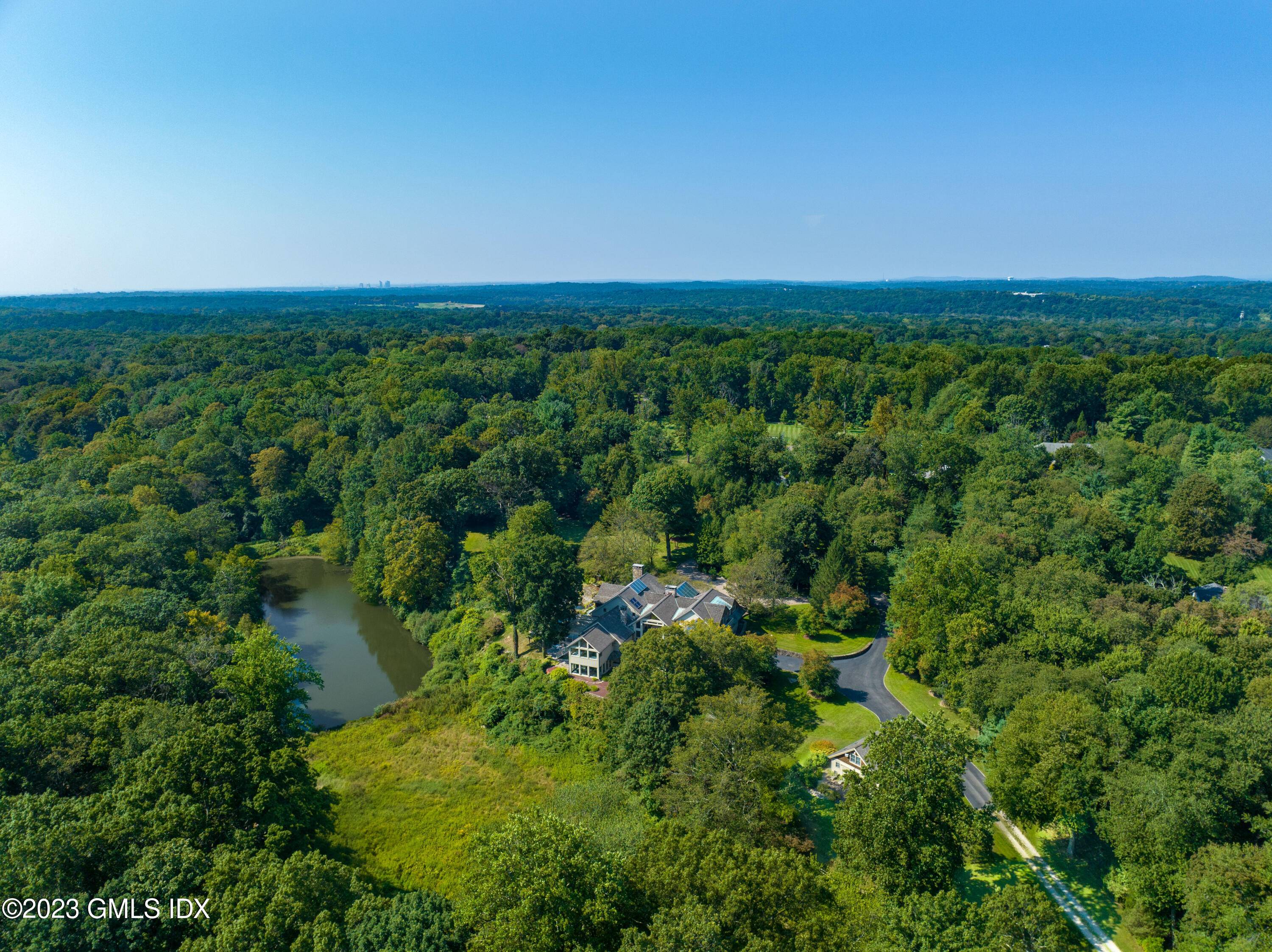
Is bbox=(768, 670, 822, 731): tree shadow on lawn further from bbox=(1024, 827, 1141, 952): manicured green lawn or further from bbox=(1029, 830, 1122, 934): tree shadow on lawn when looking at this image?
bbox=(1029, 830, 1122, 934): tree shadow on lawn

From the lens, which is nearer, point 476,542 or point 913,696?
point 913,696

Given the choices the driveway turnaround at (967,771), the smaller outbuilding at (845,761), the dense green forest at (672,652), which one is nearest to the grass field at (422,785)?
the dense green forest at (672,652)

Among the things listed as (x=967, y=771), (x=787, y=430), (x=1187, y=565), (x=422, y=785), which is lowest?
(x=422, y=785)

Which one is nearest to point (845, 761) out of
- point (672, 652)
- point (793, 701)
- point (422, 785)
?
point (793, 701)

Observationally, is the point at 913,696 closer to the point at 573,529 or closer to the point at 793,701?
the point at 793,701

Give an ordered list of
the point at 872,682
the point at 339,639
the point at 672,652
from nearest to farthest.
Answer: the point at 672,652 < the point at 872,682 < the point at 339,639

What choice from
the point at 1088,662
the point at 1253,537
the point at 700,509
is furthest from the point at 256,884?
the point at 1253,537

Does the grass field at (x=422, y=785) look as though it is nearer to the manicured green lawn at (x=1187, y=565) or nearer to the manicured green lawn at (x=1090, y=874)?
the manicured green lawn at (x=1090, y=874)

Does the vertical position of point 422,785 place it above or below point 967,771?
below
